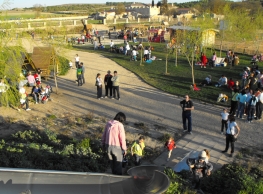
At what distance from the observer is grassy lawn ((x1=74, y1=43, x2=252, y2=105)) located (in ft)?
53.9

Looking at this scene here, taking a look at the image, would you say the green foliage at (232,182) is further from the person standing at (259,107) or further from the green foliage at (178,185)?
the person standing at (259,107)

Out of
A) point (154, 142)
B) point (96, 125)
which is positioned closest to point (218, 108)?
point (154, 142)

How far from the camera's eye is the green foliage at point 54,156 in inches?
309

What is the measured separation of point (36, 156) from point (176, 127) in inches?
232

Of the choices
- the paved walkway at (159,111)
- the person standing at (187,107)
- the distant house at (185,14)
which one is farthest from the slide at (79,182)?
the distant house at (185,14)

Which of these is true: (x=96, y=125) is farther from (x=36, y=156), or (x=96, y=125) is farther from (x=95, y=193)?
(x=95, y=193)

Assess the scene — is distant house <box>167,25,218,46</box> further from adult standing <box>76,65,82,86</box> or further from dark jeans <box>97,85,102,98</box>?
dark jeans <box>97,85,102,98</box>

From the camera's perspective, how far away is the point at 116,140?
707 centimetres

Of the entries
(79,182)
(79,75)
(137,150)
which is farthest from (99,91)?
(79,182)

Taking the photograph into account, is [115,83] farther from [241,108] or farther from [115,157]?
[115,157]

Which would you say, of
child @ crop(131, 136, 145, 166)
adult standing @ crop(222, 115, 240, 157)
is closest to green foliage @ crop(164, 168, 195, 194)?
child @ crop(131, 136, 145, 166)

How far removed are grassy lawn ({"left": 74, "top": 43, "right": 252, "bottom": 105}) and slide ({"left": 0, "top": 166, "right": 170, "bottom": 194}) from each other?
9.20m

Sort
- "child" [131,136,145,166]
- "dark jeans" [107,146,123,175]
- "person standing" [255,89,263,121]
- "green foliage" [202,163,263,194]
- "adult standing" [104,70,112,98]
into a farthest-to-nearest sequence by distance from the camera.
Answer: "adult standing" [104,70,112,98] < "person standing" [255,89,263,121] < "child" [131,136,145,166] < "dark jeans" [107,146,123,175] < "green foliage" [202,163,263,194]

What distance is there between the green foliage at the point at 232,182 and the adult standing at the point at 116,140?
2.22 meters
